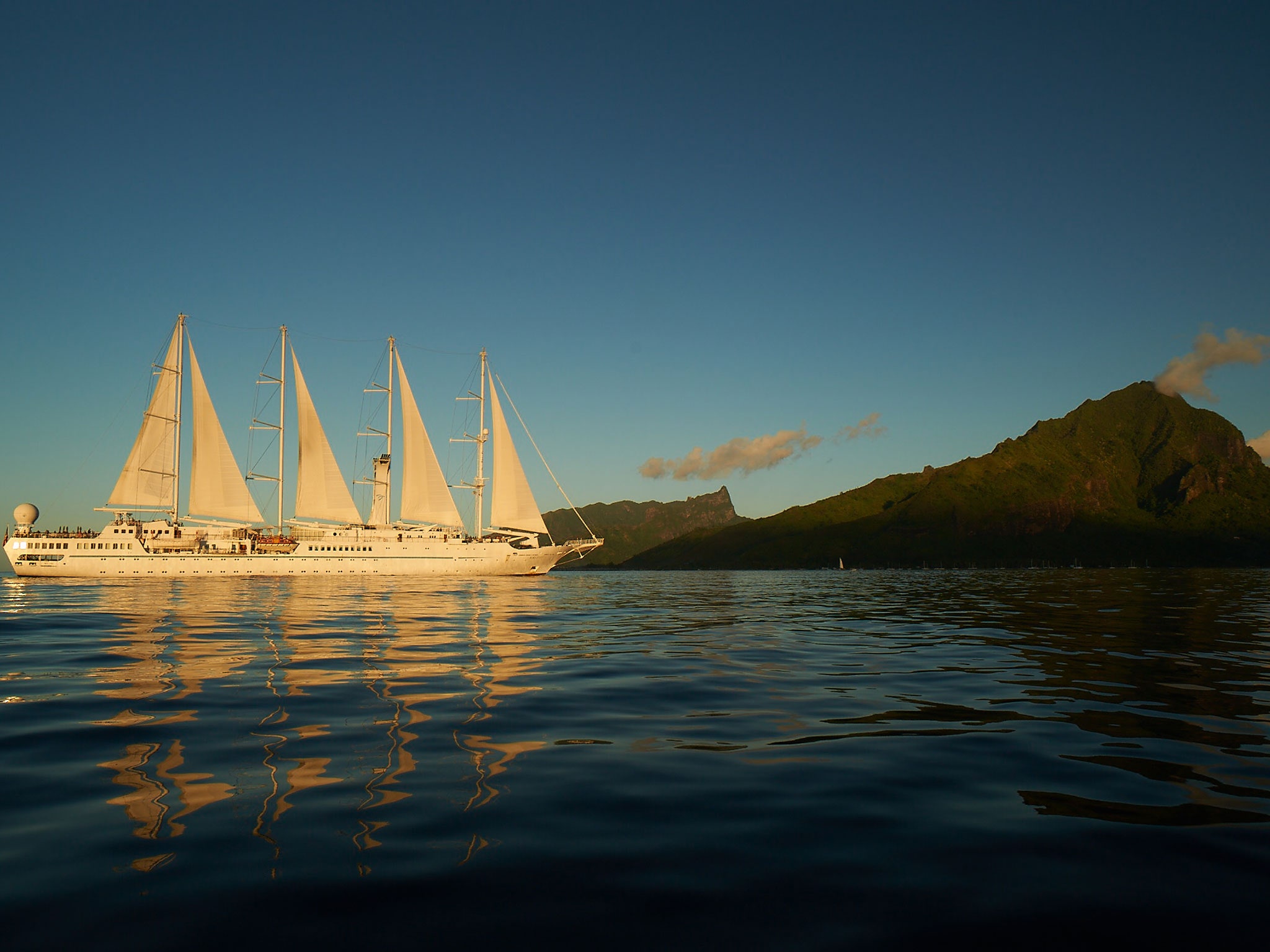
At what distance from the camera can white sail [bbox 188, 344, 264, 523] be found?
84688 millimetres

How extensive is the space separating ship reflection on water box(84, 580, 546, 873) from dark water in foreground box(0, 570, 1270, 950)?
0.06 metres

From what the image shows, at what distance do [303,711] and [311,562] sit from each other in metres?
91.6

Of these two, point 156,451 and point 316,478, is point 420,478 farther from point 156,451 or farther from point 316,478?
point 156,451

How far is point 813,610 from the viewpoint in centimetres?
3434

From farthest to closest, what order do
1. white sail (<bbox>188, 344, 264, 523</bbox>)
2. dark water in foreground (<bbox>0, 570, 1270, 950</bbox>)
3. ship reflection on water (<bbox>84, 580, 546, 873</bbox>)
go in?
white sail (<bbox>188, 344, 264, 523</bbox>) < ship reflection on water (<bbox>84, 580, 546, 873</bbox>) < dark water in foreground (<bbox>0, 570, 1270, 950</bbox>)

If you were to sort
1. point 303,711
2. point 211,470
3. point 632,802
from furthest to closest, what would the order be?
point 211,470, point 303,711, point 632,802

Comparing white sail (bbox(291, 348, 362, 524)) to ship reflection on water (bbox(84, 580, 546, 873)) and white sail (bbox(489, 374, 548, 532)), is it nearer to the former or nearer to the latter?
white sail (bbox(489, 374, 548, 532))

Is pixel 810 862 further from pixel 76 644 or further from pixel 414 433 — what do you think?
pixel 414 433

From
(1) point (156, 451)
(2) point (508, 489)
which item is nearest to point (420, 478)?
(2) point (508, 489)

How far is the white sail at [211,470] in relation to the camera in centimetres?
8469

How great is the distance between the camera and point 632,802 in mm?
6445

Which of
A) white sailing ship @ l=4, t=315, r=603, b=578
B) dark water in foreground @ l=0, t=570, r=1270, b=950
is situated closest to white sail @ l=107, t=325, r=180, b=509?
white sailing ship @ l=4, t=315, r=603, b=578

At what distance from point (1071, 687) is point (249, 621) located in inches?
955

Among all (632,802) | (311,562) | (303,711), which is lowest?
(632,802)
